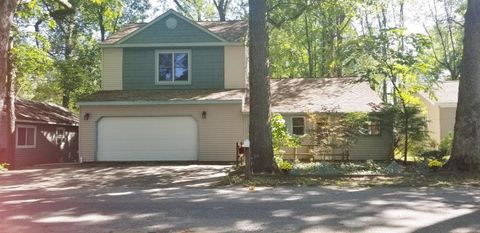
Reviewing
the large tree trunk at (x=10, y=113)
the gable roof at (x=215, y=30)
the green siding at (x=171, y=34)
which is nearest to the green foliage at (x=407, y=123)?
the gable roof at (x=215, y=30)

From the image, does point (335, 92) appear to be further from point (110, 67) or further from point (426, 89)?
point (110, 67)

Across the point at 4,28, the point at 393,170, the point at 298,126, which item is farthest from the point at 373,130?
the point at 4,28

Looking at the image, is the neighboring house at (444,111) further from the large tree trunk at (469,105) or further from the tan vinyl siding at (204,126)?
the tan vinyl siding at (204,126)

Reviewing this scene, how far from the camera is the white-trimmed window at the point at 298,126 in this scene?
890 inches

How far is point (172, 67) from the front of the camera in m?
23.5

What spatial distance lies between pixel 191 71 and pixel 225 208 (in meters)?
15.0

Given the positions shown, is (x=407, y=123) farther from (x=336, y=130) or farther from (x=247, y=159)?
(x=247, y=159)

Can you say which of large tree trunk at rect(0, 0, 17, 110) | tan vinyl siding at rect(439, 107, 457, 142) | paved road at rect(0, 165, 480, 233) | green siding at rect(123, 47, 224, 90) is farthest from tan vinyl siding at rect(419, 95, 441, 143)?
large tree trunk at rect(0, 0, 17, 110)

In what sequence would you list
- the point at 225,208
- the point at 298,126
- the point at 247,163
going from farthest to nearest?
the point at 298,126 < the point at 247,163 < the point at 225,208

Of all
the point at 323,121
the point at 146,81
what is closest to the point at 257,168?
the point at 323,121

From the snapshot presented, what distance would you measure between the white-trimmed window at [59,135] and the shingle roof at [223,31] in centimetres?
723

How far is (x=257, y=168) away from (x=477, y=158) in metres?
6.71

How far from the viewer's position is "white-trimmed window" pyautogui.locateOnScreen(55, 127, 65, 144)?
28.2 metres

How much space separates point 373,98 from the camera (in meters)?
24.1
